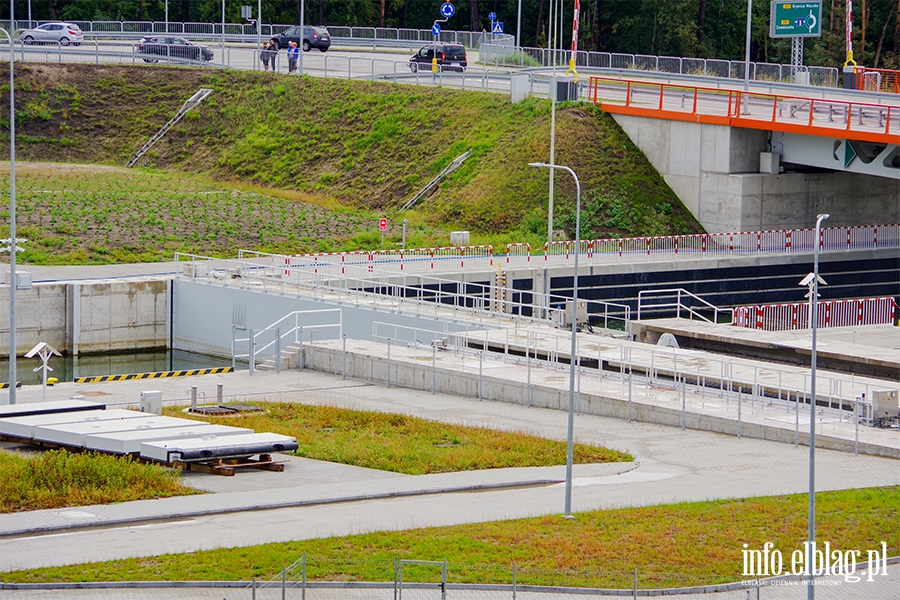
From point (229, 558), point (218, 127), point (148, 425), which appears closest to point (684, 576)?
point (229, 558)

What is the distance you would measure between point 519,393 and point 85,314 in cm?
1740

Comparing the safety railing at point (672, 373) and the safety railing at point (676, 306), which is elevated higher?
the safety railing at point (672, 373)

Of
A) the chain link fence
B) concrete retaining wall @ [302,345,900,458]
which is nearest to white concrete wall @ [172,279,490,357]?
concrete retaining wall @ [302,345,900,458]

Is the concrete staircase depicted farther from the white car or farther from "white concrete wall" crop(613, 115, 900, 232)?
the white car

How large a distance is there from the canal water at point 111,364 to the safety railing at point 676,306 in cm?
1499

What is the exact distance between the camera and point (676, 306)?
53.0 metres

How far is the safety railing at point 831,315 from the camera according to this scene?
52156 millimetres

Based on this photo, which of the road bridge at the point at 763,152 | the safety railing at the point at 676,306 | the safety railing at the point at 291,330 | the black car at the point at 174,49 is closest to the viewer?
the safety railing at the point at 291,330

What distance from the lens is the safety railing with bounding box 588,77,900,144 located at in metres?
54.5

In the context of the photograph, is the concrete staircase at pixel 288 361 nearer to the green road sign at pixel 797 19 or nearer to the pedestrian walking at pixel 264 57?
the green road sign at pixel 797 19

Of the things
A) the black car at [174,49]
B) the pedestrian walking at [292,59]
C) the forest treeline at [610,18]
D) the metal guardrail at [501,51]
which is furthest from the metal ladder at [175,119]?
the forest treeline at [610,18]

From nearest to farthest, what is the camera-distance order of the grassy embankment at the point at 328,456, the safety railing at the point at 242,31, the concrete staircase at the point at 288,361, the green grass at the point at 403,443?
1. the grassy embankment at the point at 328,456
2. the green grass at the point at 403,443
3. the concrete staircase at the point at 288,361
4. the safety railing at the point at 242,31

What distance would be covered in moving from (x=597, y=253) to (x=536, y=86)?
1448cm

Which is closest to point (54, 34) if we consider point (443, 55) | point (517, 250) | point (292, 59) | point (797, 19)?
point (292, 59)
